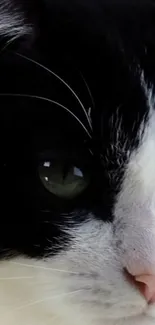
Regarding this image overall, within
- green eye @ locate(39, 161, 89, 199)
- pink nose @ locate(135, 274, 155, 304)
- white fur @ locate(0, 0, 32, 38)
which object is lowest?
pink nose @ locate(135, 274, 155, 304)

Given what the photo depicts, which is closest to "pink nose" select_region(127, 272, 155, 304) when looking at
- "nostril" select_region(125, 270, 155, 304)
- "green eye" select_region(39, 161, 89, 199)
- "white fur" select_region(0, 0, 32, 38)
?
"nostril" select_region(125, 270, 155, 304)

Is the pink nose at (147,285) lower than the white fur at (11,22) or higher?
lower

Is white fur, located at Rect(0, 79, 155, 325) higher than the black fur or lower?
lower

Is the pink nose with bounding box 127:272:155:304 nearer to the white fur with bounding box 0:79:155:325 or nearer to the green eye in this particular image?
the white fur with bounding box 0:79:155:325

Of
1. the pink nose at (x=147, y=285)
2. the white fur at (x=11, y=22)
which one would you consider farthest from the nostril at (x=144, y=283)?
the white fur at (x=11, y=22)

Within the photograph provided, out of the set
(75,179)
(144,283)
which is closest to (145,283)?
(144,283)

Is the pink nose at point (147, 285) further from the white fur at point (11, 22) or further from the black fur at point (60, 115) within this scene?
the white fur at point (11, 22)

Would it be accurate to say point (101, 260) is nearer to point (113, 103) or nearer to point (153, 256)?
point (153, 256)
